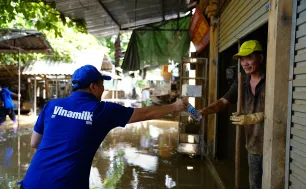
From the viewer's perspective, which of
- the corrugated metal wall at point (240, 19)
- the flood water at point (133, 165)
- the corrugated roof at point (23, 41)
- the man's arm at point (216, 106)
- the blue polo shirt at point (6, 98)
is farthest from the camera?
the blue polo shirt at point (6, 98)

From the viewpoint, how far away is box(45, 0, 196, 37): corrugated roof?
26.9 feet

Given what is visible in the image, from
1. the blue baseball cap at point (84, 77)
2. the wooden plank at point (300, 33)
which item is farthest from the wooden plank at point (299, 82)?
the blue baseball cap at point (84, 77)

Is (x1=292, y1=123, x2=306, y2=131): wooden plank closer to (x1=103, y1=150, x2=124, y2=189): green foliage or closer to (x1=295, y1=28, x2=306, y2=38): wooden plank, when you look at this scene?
(x1=295, y1=28, x2=306, y2=38): wooden plank

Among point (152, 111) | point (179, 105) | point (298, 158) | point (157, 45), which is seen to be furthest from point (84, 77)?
point (157, 45)

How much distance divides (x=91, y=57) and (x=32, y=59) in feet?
11.2

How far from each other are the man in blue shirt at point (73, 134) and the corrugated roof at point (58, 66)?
13855 millimetres

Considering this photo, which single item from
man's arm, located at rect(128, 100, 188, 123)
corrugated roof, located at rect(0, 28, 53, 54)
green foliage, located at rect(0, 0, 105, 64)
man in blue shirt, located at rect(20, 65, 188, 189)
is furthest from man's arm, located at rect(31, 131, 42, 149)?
corrugated roof, located at rect(0, 28, 53, 54)

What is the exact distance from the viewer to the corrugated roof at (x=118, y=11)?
26.9 ft

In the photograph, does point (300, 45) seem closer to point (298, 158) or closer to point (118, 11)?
point (298, 158)

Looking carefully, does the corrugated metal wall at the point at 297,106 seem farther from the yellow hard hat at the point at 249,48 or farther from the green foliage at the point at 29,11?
the green foliage at the point at 29,11

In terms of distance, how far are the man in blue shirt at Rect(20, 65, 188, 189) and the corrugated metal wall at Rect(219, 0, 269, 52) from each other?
7.21 ft

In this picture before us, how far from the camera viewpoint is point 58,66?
1612 centimetres

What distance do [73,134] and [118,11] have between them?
7.67 meters

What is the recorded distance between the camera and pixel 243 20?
4.45 metres
